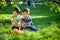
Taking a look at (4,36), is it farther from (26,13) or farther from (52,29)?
(52,29)

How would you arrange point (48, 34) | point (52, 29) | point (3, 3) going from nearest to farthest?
point (48, 34) < point (52, 29) < point (3, 3)

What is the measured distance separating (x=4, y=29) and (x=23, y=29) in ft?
4.39

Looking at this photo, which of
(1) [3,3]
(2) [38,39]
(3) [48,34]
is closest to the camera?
(2) [38,39]

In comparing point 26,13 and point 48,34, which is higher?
point 26,13

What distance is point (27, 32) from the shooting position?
10484 mm

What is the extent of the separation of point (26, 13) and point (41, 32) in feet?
3.46

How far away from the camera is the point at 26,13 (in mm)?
10586

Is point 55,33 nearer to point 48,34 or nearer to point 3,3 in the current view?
point 48,34

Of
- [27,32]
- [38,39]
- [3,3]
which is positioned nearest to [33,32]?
[27,32]

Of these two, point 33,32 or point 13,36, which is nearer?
point 13,36

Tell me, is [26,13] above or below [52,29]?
above

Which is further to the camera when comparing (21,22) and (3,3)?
(3,3)

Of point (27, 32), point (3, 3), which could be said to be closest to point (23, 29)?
point (27, 32)

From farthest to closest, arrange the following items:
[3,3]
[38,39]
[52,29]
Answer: [3,3] → [52,29] → [38,39]
